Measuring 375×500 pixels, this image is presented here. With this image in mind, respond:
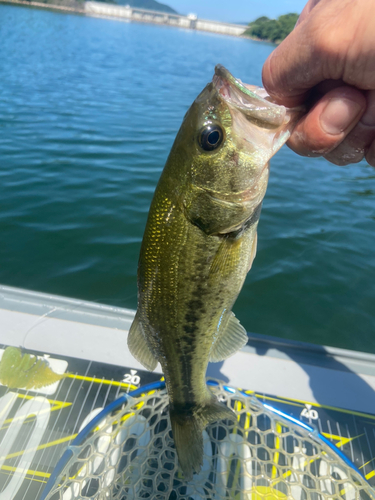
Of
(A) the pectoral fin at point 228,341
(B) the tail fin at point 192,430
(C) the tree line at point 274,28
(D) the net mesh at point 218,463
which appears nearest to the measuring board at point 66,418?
(D) the net mesh at point 218,463

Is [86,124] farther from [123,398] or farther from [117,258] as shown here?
[123,398]

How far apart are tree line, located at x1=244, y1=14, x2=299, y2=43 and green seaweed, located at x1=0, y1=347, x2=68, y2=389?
11450 cm

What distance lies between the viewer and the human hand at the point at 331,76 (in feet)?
4.82

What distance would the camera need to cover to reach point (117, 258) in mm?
5891

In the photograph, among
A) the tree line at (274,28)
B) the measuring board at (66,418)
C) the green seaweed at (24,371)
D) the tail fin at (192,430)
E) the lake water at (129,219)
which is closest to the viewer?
the tail fin at (192,430)

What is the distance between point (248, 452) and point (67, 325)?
2027mm

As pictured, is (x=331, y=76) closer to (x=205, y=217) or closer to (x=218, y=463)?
(x=205, y=217)

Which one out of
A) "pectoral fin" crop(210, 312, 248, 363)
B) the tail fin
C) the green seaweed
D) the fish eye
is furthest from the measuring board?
the fish eye

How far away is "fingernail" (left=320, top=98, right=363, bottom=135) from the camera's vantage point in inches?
66.0

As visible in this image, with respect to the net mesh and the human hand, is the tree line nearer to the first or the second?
the human hand

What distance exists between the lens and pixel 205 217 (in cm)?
186

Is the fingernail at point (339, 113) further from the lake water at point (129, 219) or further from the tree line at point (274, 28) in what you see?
the tree line at point (274, 28)

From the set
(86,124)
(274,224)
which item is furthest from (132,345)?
(86,124)

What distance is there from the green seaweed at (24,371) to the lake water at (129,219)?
2149mm
